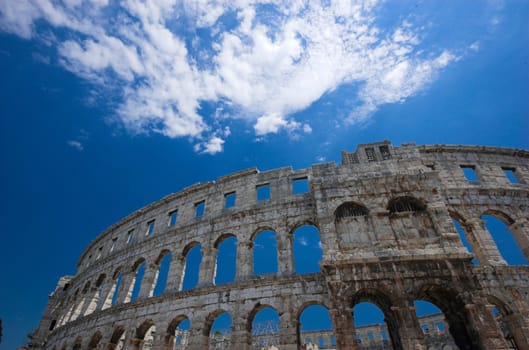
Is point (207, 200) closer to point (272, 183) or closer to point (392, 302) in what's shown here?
point (272, 183)

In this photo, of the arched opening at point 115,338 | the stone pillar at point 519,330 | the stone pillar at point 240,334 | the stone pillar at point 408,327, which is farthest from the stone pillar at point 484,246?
the arched opening at point 115,338

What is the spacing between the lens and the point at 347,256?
1090 cm

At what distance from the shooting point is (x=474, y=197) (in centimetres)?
1478

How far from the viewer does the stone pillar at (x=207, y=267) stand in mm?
14250

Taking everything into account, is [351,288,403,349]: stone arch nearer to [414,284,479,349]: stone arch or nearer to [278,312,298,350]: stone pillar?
[414,284,479,349]: stone arch

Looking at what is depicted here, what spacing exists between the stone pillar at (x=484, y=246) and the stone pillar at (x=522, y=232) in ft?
5.58

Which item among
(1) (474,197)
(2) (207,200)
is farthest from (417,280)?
(2) (207,200)

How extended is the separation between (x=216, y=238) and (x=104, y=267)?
10.6 m

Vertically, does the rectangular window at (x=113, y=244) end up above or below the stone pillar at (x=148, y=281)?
above

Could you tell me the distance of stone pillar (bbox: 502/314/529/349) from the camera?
1112 centimetres

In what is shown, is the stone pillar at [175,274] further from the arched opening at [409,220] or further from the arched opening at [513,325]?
the arched opening at [513,325]

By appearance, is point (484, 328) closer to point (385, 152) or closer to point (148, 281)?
point (385, 152)

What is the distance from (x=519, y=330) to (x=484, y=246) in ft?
11.6

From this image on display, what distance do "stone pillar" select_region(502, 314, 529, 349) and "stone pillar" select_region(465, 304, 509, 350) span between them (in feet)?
11.7
